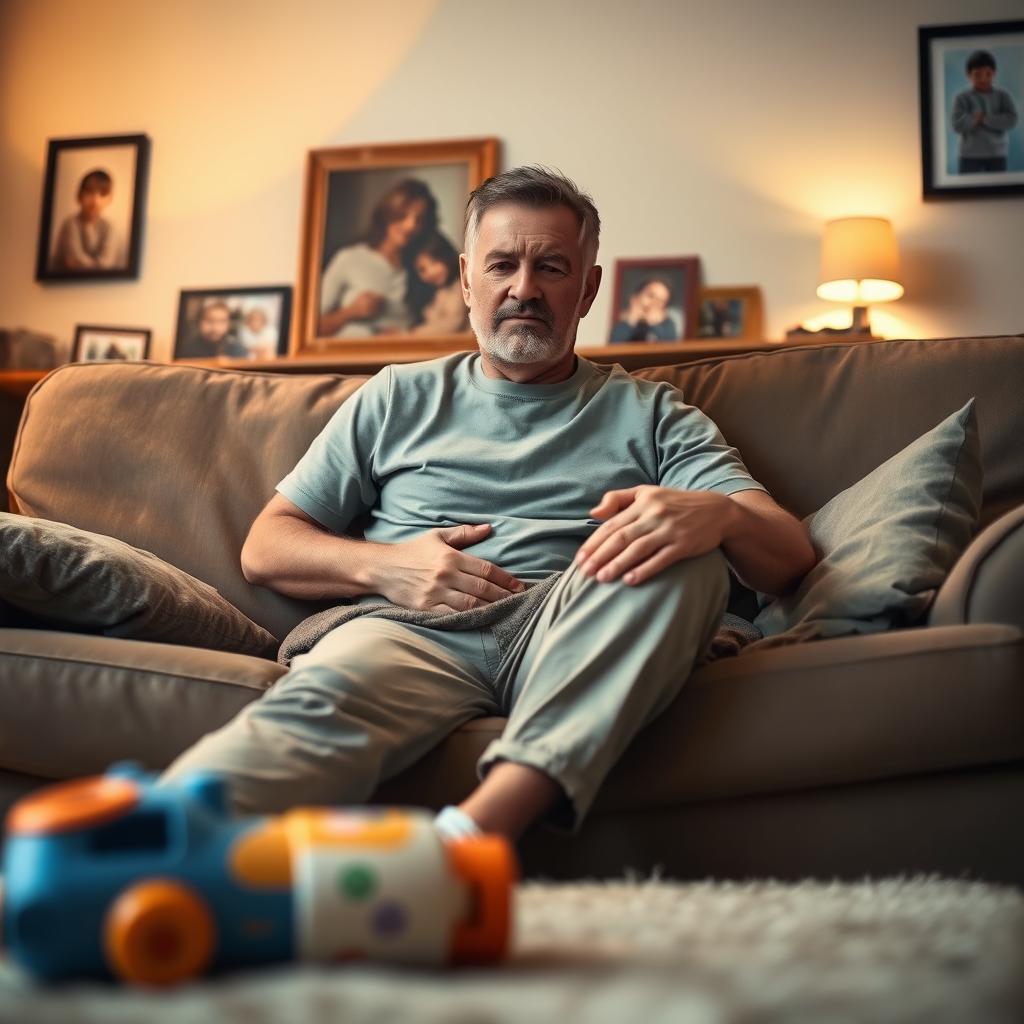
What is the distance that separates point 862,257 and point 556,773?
2.79 meters

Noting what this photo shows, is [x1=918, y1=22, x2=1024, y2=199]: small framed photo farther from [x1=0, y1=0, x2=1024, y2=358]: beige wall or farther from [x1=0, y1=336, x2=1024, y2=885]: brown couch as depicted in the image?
[x1=0, y1=336, x2=1024, y2=885]: brown couch

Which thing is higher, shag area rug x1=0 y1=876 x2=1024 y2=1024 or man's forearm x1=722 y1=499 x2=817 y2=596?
man's forearm x1=722 y1=499 x2=817 y2=596

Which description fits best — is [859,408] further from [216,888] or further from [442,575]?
[216,888]

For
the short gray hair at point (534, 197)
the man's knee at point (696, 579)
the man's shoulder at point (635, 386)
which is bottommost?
the man's knee at point (696, 579)

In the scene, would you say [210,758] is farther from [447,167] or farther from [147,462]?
[447,167]

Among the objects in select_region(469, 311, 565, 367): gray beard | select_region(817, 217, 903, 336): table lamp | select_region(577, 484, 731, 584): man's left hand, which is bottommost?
select_region(577, 484, 731, 584): man's left hand

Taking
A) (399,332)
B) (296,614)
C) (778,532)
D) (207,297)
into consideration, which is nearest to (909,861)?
(778,532)

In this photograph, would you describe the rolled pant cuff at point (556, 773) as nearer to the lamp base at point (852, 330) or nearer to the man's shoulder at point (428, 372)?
the man's shoulder at point (428, 372)

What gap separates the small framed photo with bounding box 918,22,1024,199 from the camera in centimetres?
370

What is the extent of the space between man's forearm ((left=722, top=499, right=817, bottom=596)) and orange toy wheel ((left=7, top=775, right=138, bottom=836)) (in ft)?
2.82

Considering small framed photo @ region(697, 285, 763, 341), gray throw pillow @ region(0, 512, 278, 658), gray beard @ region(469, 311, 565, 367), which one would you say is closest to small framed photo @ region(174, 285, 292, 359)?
small framed photo @ region(697, 285, 763, 341)

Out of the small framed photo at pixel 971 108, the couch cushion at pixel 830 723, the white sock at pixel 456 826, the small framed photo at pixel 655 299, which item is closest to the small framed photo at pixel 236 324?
the small framed photo at pixel 655 299

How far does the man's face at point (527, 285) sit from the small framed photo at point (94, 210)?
2.66 m

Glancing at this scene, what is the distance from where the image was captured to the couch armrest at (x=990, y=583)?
4.51 feet
